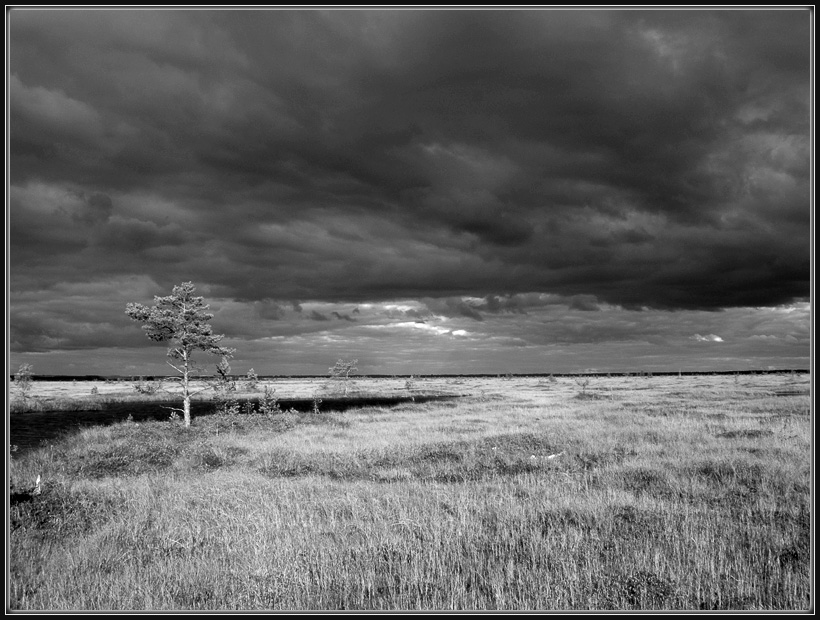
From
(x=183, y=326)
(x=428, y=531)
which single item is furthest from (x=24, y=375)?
(x=428, y=531)

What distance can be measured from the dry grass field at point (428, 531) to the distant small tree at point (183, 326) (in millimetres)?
12038

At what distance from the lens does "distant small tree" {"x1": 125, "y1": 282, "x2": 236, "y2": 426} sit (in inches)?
1219

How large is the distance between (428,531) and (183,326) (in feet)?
90.0

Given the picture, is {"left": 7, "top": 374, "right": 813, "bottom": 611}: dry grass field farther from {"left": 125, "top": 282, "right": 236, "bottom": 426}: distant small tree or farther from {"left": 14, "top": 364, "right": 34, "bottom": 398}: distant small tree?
{"left": 14, "top": 364, "right": 34, "bottom": 398}: distant small tree

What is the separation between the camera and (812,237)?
574 centimetres

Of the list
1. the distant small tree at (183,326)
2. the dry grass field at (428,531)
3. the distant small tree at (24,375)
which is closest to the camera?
the dry grass field at (428,531)

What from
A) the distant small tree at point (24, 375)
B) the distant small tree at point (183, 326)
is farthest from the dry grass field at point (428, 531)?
the distant small tree at point (24, 375)

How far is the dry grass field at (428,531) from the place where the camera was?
6980 mm

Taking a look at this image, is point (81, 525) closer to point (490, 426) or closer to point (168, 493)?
point (168, 493)

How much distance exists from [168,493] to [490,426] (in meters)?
Answer: 22.5

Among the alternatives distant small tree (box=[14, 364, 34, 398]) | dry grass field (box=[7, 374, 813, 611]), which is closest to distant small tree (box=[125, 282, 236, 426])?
dry grass field (box=[7, 374, 813, 611])

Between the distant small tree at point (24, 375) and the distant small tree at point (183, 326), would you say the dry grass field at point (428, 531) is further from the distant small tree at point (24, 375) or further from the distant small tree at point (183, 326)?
the distant small tree at point (24, 375)

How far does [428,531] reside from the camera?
31.6 feet

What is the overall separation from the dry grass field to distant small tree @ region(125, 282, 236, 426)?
12.0 m
